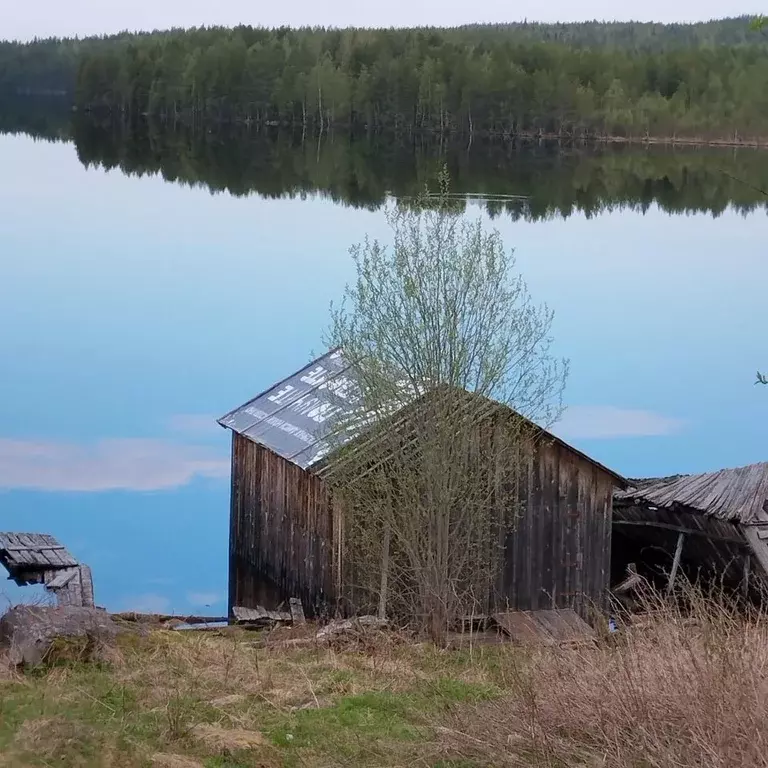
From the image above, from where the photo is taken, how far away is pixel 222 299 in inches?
2274

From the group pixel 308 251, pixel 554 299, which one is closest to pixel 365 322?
pixel 554 299

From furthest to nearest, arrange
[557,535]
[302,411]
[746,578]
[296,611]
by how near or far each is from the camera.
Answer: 1. [302,411]
2. [557,535]
3. [746,578]
4. [296,611]

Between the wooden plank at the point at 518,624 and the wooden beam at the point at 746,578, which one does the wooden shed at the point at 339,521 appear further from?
the wooden beam at the point at 746,578

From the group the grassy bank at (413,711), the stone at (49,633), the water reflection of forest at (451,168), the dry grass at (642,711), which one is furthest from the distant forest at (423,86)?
the dry grass at (642,711)

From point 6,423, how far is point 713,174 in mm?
69386

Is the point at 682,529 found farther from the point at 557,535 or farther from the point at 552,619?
the point at 552,619

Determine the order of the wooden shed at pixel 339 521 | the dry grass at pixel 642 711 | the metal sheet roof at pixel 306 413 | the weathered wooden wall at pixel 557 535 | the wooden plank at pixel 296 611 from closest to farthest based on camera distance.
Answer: the dry grass at pixel 642 711
the wooden plank at pixel 296 611
the wooden shed at pixel 339 521
the metal sheet roof at pixel 306 413
the weathered wooden wall at pixel 557 535

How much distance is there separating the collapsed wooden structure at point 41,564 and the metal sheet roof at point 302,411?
3.87 m

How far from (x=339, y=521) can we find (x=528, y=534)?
3408 mm

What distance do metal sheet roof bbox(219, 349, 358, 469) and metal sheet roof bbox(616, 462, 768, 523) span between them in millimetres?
6270

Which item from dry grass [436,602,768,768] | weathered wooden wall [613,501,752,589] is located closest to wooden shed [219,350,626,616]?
weathered wooden wall [613,501,752,589]

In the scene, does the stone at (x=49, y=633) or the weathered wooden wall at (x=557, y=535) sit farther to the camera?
the weathered wooden wall at (x=557, y=535)

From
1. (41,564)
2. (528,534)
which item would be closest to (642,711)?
(528,534)

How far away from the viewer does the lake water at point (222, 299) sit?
32.2 meters
